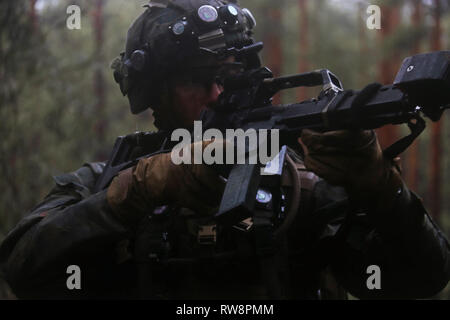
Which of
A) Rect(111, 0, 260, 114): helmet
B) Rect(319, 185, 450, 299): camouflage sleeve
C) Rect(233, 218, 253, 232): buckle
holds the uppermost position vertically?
Rect(111, 0, 260, 114): helmet

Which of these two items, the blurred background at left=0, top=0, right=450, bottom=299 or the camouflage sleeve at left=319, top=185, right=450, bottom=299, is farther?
the blurred background at left=0, top=0, right=450, bottom=299

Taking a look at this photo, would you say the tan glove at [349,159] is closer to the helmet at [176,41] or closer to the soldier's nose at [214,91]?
the helmet at [176,41]

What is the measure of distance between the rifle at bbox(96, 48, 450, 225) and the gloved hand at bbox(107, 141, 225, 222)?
12 cm

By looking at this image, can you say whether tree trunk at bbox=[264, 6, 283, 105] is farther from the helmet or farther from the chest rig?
the chest rig

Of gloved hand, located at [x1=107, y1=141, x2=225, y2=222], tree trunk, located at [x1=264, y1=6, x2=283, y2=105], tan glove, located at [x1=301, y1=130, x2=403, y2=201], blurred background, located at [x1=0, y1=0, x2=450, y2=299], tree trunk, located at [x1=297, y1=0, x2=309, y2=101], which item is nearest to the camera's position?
tan glove, located at [x1=301, y1=130, x2=403, y2=201]

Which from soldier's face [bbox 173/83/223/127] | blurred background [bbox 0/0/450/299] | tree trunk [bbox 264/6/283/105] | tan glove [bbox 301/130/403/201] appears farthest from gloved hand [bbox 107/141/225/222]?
tree trunk [bbox 264/6/283/105]

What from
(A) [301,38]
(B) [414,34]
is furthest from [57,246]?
(A) [301,38]

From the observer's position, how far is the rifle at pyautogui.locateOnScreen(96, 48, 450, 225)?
1.50 metres

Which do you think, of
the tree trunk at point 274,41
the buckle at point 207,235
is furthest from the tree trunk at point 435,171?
the buckle at point 207,235

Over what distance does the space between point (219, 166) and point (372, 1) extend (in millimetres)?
8867

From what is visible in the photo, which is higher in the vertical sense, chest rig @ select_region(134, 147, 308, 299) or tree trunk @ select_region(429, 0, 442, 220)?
chest rig @ select_region(134, 147, 308, 299)

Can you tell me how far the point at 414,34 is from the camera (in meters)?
9.53

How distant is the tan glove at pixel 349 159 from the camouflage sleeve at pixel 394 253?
192mm
